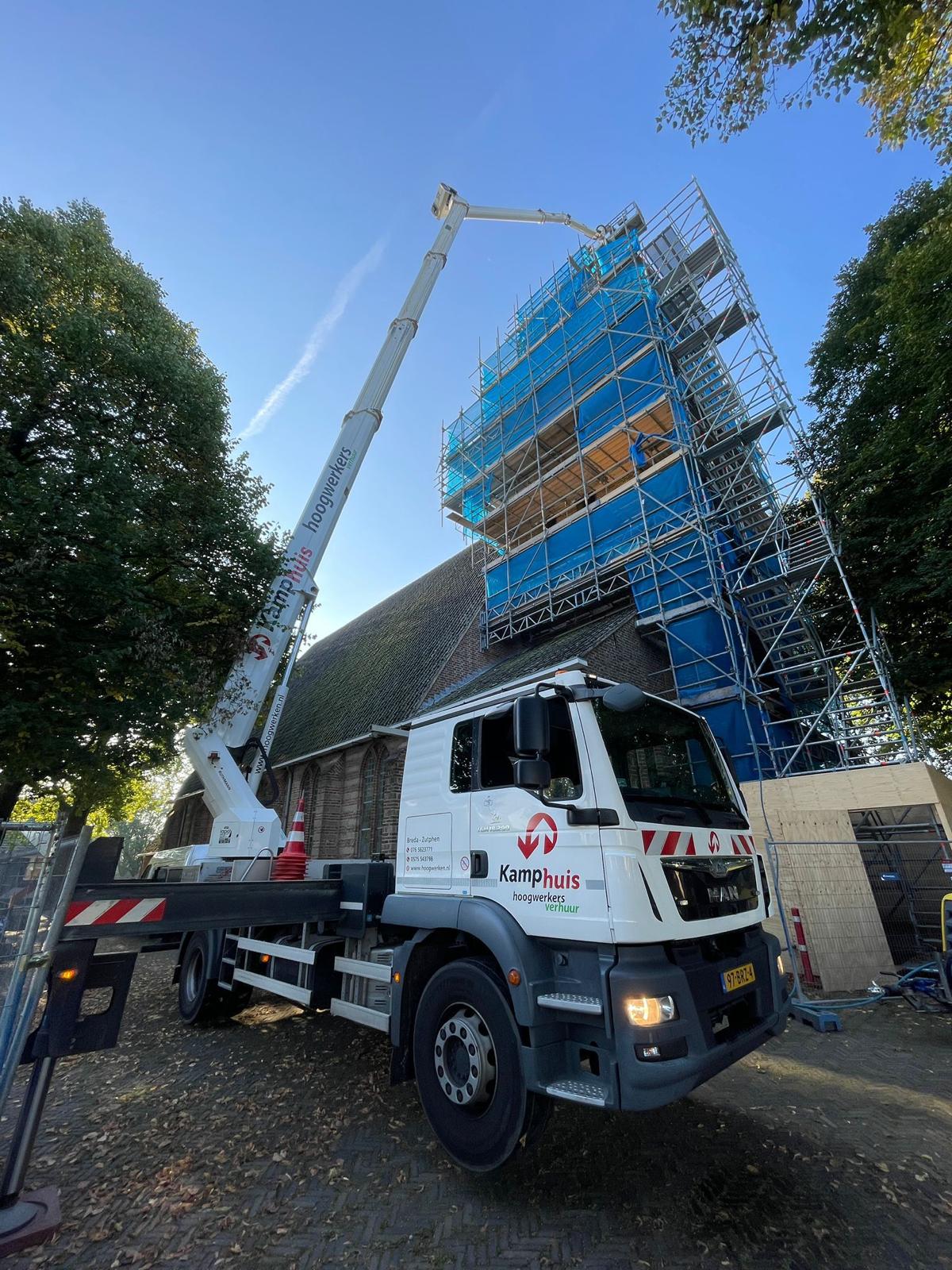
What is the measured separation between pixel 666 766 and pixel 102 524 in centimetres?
927

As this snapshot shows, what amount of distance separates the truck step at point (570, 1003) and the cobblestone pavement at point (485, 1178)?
1.13m

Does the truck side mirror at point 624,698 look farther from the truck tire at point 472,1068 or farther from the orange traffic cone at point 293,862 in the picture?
the orange traffic cone at point 293,862

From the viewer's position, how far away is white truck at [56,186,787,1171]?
305cm

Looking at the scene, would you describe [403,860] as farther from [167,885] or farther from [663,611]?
[663,611]

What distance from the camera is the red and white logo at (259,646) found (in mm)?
10305

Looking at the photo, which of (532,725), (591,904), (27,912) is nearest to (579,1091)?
(591,904)

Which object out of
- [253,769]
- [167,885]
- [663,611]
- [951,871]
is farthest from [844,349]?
[167,885]

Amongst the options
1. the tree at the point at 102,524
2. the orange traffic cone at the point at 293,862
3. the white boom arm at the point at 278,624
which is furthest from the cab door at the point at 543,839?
the tree at the point at 102,524

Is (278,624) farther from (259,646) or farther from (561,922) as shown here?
(561,922)

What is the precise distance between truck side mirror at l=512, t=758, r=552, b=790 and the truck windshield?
0.46 metres

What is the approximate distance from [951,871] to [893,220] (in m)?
20.8

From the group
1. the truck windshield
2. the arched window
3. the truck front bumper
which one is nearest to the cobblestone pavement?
the truck front bumper

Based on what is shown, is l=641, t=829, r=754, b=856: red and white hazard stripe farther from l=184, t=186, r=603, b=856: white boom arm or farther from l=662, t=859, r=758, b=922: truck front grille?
l=184, t=186, r=603, b=856: white boom arm

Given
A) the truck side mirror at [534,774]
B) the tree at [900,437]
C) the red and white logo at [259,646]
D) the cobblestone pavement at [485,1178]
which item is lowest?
the cobblestone pavement at [485,1178]
